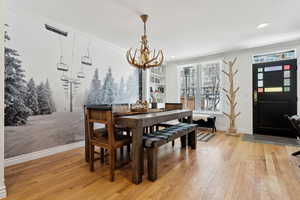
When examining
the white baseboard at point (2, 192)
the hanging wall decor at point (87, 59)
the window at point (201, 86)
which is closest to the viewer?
the white baseboard at point (2, 192)

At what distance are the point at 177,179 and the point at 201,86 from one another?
395 centimetres

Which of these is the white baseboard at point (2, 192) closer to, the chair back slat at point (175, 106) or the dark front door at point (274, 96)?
the chair back slat at point (175, 106)

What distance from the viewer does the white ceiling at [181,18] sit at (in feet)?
7.59

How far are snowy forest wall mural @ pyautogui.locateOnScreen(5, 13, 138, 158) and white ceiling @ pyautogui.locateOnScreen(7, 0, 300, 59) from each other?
0.31 meters

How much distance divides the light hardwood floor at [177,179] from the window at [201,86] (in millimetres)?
2444

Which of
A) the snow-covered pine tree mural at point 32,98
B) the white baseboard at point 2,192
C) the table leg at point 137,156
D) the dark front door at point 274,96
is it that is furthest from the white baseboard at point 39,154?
the dark front door at point 274,96

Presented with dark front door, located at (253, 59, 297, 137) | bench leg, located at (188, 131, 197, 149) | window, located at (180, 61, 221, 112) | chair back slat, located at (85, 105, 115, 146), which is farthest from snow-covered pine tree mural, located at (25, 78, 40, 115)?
dark front door, located at (253, 59, 297, 137)

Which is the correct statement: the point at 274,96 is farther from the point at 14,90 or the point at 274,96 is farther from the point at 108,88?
the point at 14,90

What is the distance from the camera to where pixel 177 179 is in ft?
6.52

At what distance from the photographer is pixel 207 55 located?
501 cm

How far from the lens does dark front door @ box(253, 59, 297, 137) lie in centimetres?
388

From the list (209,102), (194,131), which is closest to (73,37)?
(194,131)

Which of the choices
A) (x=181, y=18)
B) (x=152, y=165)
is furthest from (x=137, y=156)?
(x=181, y=18)

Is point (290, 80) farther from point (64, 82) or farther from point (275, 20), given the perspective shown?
point (64, 82)
